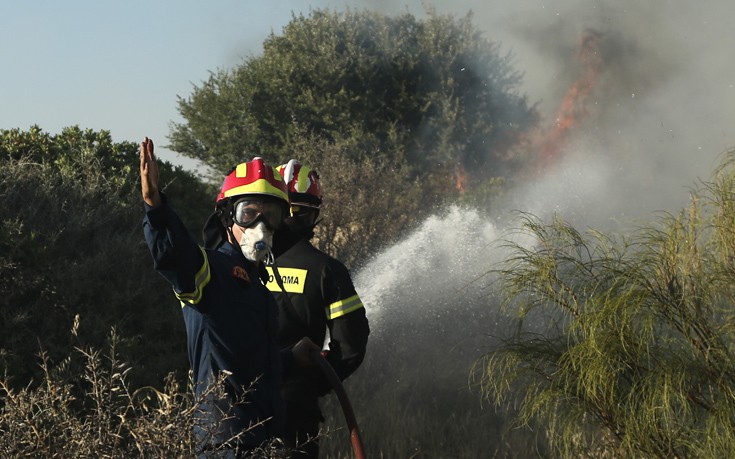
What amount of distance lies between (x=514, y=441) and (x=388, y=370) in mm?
2694

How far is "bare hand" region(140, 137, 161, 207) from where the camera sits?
133 inches

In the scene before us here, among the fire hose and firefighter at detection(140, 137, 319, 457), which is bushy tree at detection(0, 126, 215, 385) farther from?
firefighter at detection(140, 137, 319, 457)

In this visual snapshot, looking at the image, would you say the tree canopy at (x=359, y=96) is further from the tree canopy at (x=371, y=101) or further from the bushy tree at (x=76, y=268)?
the bushy tree at (x=76, y=268)

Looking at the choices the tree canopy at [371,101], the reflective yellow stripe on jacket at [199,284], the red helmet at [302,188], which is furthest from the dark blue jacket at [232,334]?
the tree canopy at [371,101]

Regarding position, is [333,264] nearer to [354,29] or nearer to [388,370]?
[388,370]

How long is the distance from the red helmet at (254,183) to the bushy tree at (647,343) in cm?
97

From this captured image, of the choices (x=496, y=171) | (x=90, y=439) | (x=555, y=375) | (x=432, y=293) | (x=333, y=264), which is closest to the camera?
(x=90, y=439)

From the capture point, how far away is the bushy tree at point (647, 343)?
4051 mm

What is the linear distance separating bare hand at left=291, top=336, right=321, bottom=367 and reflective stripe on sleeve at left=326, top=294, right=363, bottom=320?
0.51 metres

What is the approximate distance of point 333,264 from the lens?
521 cm

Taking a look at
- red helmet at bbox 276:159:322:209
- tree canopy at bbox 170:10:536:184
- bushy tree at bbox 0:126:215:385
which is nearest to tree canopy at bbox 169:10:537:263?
tree canopy at bbox 170:10:536:184

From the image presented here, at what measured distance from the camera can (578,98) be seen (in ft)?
89.7

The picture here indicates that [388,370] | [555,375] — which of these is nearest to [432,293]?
[388,370]

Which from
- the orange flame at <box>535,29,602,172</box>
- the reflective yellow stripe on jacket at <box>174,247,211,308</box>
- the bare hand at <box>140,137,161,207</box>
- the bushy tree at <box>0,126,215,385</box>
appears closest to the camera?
the bare hand at <box>140,137,161,207</box>
